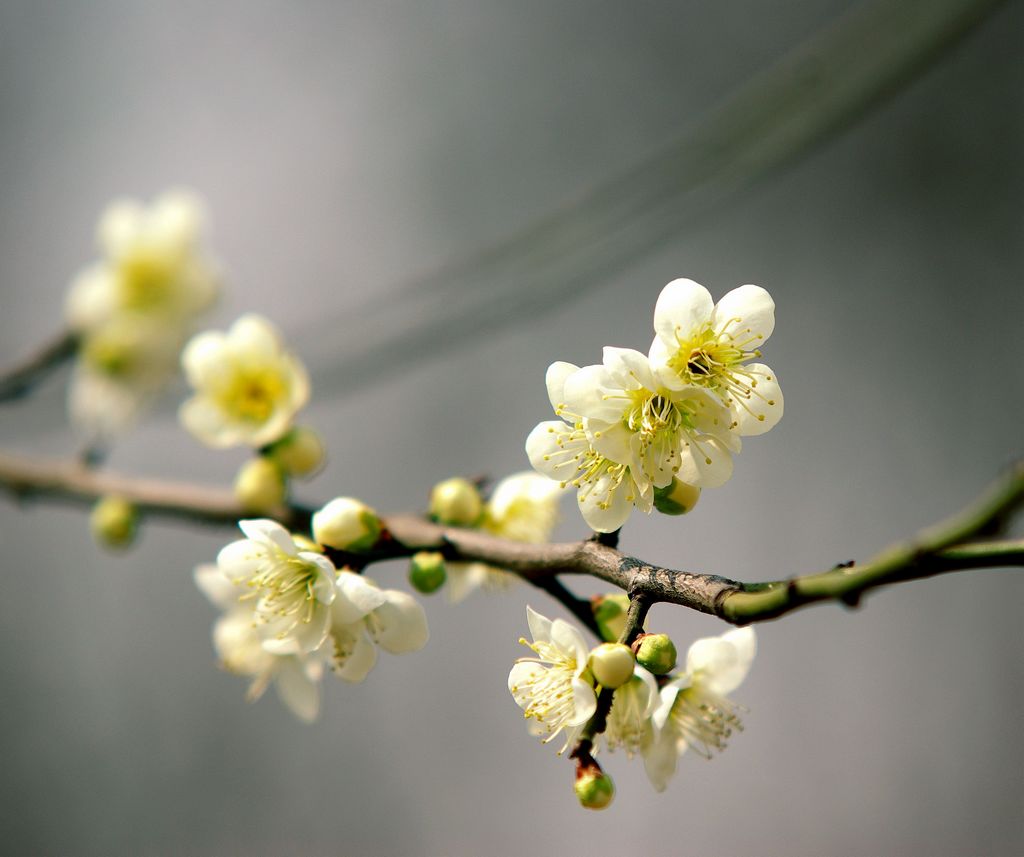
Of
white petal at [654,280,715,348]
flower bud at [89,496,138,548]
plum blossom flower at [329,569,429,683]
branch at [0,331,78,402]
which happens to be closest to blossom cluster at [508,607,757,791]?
plum blossom flower at [329,569,429,683]

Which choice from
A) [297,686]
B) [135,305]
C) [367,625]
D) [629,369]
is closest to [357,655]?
[367,625]

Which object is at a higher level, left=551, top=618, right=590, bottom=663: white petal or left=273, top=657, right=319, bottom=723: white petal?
left=273, top=657, right=319, bottom=723: white petal

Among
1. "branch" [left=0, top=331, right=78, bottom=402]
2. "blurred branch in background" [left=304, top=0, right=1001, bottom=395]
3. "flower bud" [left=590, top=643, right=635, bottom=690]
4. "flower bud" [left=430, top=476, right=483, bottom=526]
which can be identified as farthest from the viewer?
"blurred branch in background" [left=304, top=0, right=1001, bottom=395]

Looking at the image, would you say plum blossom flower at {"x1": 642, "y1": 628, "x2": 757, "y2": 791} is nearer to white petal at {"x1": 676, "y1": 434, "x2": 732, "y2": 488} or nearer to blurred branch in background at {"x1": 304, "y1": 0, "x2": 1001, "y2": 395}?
white petal at {"x1": 676, "y1": 434, "x2": 732, "y2": 488}

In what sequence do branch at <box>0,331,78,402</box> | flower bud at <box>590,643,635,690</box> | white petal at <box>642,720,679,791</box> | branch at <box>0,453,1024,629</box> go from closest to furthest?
branch at <box>0,453,1024,629</box> → flower bud at <box>590,643,635,690</box> → white petal at <box>642,720,679,791</box> → branch at <box>0,331,78,402</box>

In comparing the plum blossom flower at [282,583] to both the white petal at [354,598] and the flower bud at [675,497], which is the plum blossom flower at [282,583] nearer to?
the white petal at [354,598]

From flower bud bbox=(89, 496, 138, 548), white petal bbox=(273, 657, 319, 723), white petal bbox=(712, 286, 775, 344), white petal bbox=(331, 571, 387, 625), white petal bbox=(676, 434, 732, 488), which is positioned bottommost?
white petal bbox=(273, 657, 319, 723)

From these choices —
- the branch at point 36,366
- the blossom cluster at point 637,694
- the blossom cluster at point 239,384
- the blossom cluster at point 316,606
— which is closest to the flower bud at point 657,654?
the blossom cluster at point 637,694

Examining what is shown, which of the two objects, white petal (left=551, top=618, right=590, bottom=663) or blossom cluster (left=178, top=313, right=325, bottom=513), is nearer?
white petal (left=551, top=618, right=590, bottom=663)
